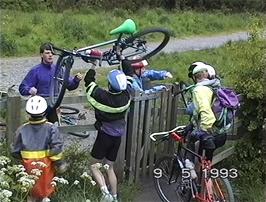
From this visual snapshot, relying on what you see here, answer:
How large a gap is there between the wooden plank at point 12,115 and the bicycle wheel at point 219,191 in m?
2.09

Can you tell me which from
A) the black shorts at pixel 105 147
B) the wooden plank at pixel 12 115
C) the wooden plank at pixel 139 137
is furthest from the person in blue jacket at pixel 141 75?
the wooden plank at pixel 12 115

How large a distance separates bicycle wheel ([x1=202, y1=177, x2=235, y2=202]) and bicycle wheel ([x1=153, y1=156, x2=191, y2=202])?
42 centimetres

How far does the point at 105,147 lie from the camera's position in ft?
21.3

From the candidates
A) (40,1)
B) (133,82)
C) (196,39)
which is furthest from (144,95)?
(40,1)

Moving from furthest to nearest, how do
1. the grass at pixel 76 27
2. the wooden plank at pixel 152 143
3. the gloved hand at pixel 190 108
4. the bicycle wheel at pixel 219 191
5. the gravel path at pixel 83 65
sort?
the grass at pixel 76 27 → the wooden plank at pixel 152 143 → the gravel path at pixel 83 65 → the gloved hand at pixel 190 108 → the bicycle wheel at pixel 219 191

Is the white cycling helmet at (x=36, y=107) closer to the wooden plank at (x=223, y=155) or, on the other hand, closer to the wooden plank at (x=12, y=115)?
the wooden plank at (x=12, y=115)

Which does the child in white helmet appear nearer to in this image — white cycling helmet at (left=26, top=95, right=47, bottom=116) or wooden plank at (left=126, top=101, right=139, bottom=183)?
white cycling helmet at (left=26, top=95, right=47, bottom=116)

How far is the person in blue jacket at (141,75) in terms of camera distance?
23.8 feet

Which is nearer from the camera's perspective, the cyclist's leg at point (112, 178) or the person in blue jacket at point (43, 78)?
the cyclist's leg at point (112, 178)

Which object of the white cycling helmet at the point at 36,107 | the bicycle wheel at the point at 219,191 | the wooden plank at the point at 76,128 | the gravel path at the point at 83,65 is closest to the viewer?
the white cycling helmet at the point at 36,107

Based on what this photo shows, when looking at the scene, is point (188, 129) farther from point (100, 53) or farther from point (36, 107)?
point (36, 107)

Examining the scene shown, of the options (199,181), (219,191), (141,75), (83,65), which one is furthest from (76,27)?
(219,191)

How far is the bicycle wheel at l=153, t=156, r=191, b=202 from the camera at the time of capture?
6.94 meters

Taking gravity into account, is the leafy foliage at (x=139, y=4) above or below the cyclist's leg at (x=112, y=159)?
below
